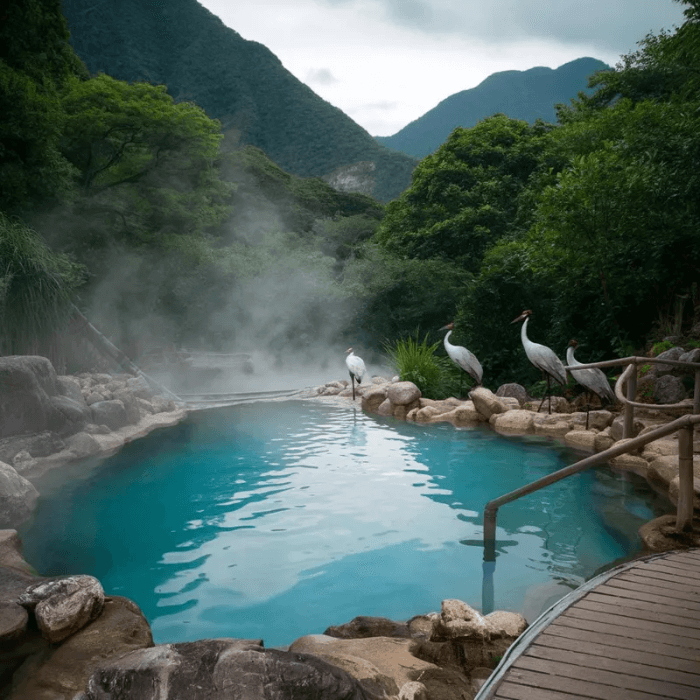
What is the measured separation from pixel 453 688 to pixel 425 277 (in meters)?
15.7

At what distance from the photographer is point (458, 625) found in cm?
294

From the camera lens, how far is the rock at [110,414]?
8.74 metres

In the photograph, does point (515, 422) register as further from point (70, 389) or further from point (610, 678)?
point (610, 678)

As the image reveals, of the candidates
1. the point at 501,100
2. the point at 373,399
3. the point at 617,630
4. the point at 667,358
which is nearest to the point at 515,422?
the point at 667,358

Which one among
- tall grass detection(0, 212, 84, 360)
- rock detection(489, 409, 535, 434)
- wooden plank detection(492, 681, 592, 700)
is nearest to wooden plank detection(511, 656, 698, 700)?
wooden plank detection(492, 681, 592, 700)

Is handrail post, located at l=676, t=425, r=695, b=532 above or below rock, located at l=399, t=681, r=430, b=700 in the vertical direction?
above

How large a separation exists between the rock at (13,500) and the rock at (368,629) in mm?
3254

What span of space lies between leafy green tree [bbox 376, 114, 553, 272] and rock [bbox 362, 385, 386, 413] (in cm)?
907

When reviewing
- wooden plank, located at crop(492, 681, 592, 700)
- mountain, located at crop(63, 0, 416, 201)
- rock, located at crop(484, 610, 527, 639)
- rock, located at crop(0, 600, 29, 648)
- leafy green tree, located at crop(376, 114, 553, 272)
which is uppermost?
→ mountain, located at crop(63, 0, 416, 201)

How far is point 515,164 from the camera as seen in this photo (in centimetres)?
2084

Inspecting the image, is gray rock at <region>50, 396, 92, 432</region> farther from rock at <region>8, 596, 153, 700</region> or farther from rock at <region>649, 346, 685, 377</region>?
rock at <region>649, 346, 685, 377</region>

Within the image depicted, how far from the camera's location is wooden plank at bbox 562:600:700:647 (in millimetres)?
2246

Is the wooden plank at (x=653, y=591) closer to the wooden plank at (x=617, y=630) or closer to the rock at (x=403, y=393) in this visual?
the wooden plank at (x=617, y=630)

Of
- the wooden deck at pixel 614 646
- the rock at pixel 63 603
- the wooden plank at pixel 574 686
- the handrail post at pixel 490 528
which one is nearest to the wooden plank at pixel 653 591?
the wooden deck at pixel 614 646
